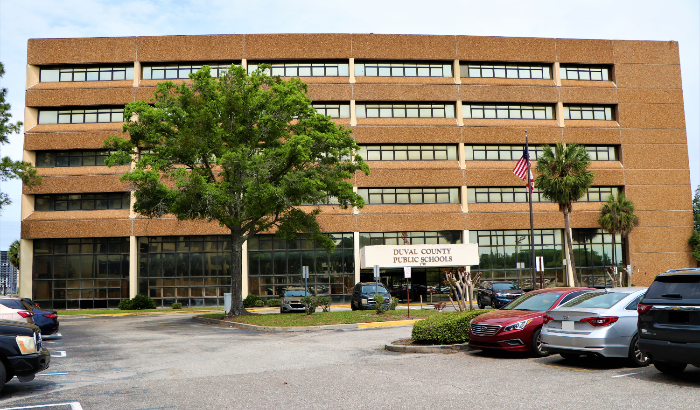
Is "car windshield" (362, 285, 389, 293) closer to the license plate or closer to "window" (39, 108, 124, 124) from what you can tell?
the license plate

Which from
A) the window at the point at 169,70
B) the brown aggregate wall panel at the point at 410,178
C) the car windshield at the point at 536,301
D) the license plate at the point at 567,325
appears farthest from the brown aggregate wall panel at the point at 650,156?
the license plate at the point at 567,325

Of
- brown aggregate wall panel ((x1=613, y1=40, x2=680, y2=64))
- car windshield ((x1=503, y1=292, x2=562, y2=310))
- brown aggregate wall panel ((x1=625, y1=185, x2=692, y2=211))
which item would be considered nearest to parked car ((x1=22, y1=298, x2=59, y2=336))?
car windshield ((x1=503, y1=292, x2=562, y2=310))

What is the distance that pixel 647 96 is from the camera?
4547 cm

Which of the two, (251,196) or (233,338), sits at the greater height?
(251,196)

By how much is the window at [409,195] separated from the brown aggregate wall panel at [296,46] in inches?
401

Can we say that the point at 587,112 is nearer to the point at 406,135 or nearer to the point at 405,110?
the point at 405,110

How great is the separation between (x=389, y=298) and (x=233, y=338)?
35.7 ft

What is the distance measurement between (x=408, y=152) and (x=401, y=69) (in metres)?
6.38

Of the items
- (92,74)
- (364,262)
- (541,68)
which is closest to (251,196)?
(364,262)

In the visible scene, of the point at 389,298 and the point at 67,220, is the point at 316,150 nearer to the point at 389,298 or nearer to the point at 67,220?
the point at 389,298

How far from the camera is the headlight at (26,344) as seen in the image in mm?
8492

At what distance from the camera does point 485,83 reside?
4406 centimetres

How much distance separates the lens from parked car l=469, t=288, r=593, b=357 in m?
11.8

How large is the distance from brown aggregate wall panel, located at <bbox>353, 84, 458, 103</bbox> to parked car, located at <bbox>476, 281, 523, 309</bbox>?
665 inches
